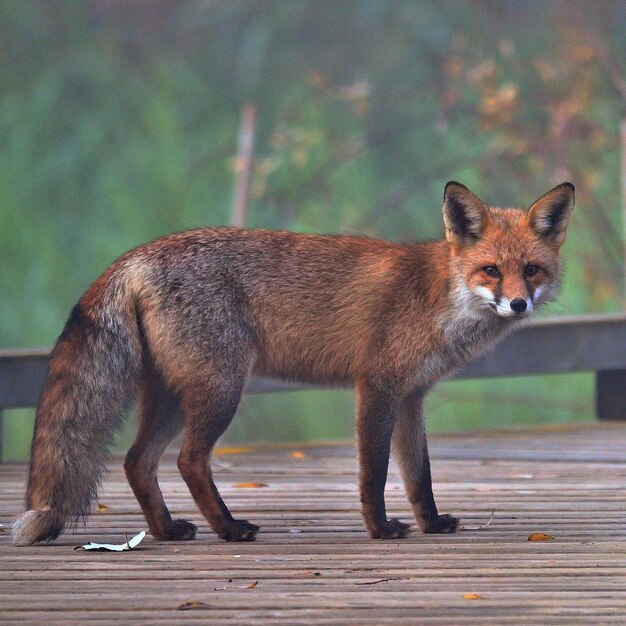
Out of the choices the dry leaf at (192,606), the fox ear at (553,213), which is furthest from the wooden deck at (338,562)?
the fox ear at (553,213)

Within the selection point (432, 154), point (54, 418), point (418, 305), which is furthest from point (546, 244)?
point (432, 154)

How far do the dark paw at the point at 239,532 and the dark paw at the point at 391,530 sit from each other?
1.30ft

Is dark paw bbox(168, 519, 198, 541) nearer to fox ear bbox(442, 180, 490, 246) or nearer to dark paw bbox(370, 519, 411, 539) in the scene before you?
dark paw bbox(370, 519, 411, 539)

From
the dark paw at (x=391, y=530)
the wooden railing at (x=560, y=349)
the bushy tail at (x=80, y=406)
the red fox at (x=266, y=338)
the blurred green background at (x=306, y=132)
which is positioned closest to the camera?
the bushy tail at (x=80, y=406)

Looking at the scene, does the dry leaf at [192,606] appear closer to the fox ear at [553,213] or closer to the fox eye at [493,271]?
the fox eye at [493,271]

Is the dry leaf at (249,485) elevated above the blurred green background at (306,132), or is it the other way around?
the blurred green background at (306,132)

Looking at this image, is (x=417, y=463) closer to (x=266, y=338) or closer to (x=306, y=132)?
(x=266, y=338)

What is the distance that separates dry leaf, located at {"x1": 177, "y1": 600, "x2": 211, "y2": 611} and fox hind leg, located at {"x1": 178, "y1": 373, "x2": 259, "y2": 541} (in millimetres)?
995

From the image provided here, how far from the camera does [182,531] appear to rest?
12.4ft

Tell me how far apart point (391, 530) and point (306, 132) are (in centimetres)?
727

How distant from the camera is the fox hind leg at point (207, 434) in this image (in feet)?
12.4

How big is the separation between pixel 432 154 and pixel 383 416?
765 cm

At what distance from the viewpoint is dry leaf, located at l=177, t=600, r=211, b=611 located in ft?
8.90

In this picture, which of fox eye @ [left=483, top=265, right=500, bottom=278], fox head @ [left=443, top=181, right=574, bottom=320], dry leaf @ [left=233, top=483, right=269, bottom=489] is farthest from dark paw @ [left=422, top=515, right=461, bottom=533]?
dry leaf @ [left=233, top=483, right=269, bottom=489]
